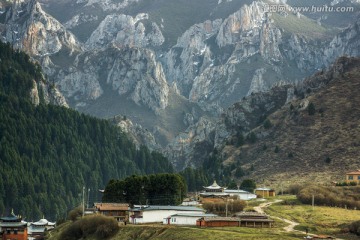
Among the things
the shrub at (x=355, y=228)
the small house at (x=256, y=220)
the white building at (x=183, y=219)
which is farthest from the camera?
the white building at (x=183, y=219)

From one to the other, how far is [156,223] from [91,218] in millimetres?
13626

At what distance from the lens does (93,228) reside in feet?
632

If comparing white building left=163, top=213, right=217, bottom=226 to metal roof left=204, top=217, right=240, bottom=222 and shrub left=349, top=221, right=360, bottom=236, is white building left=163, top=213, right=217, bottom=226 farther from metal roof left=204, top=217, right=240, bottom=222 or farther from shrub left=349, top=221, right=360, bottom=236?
shrub left=349, top=221, right=360, bottom=236

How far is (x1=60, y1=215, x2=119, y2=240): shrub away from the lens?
18775 cm

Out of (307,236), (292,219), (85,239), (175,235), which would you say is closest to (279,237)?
(307,236)

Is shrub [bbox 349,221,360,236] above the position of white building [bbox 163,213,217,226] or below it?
below

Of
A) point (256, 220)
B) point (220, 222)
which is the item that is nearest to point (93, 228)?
point (220, 222)

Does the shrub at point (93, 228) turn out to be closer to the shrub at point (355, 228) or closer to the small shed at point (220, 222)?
the small shed at point (220, 222)

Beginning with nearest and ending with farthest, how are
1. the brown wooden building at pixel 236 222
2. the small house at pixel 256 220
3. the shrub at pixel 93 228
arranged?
the brown wooden building at pixel 236 222
the small house at pixel 256 220
the shrub at pixel 93 228

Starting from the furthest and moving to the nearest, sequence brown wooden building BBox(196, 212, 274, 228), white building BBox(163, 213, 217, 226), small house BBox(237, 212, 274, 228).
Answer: white building BBox(163, 213, 217, 226) → small house BBox(237, 212, 274, 228) → brown wooden building BBox(196, 212, 274, 228)

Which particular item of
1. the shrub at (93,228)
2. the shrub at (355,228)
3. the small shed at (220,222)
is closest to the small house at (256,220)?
the small shed at (220,222)

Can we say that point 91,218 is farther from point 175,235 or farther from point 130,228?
point 175,235

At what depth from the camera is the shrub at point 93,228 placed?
188m

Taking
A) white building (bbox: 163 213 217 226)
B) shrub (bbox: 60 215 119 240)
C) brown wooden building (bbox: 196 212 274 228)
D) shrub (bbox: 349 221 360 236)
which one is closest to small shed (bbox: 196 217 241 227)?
brown wooden building (bbox: 196 212 274 228)
